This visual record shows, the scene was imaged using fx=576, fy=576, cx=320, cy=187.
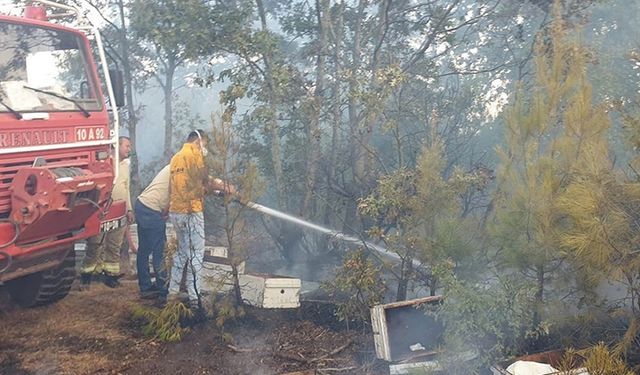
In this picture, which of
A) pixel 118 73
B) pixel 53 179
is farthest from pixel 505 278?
pixel 118 73

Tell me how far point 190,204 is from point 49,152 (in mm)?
1258

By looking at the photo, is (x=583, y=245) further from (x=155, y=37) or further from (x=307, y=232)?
(x=155, y=37)

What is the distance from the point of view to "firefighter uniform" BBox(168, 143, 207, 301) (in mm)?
5143

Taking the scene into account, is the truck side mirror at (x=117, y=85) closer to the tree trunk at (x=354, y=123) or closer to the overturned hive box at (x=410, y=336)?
the tree trunk at (x=354, y=123)

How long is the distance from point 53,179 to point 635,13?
53.3 ft

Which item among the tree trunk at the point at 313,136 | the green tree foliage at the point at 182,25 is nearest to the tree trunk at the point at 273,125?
the tree trunk at the point at 313,136

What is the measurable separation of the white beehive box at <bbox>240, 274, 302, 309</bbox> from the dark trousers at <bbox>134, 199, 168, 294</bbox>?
907mm

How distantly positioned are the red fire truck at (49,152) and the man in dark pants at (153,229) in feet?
0.95

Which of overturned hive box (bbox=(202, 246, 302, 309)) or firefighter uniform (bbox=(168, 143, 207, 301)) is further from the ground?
firefighter uniform (bbox=(168, 143, 207, 301))

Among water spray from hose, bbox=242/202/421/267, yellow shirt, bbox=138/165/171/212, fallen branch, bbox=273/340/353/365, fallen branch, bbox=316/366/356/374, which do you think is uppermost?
yellow shirt, bbox=138/165/171/212

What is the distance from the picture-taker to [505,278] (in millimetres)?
4398

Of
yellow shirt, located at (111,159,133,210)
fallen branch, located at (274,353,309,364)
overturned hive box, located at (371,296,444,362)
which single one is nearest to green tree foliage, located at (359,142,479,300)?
overturned hive box, located at (371,296,444,362)

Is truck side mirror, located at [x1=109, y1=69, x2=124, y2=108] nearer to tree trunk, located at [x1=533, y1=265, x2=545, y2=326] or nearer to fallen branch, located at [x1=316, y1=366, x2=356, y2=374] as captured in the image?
fallen branch, located at [x1=316, y1=366, x2=356, y2=374]

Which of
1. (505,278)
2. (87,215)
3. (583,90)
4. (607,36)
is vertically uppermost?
(607,36)
